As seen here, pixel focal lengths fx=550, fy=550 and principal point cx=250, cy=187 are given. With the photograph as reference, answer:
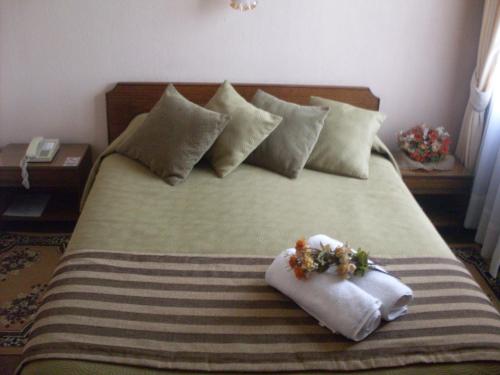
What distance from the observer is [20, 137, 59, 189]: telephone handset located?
315 cm

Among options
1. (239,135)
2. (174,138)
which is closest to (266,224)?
(239,135)

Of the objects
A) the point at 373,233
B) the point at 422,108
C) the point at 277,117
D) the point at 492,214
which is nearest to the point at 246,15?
the point at 277,117

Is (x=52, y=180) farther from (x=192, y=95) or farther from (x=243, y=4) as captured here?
(x=243, y=4)

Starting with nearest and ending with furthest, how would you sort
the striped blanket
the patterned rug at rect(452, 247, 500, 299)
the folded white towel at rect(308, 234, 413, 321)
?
the striped blanket → the folded white towel at rect(308, 234, 413, 321) → the patterned rug at rect(452, 247, 500, 299)

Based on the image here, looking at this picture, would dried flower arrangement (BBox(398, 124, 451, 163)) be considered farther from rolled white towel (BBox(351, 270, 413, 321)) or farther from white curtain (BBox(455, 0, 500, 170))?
rolled white towel (BBox(351, 270, 413, 321))

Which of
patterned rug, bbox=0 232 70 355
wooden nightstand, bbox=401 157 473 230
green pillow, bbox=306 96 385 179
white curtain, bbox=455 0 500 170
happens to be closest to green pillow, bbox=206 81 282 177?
green pillow, bbox=306 96 385 179

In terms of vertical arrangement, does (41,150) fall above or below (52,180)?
above

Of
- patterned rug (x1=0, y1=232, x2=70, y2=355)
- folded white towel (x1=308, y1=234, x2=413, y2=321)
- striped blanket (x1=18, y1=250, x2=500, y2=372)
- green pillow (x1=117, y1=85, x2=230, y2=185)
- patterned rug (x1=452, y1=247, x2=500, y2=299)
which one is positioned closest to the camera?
striped blanket (x1=18, y1=250, x2=500, y2=372)

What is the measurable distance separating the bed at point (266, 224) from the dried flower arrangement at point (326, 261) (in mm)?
263

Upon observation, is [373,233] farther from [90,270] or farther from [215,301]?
[90,270]

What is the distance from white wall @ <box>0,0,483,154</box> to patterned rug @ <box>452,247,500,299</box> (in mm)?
1020

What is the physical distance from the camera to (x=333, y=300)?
74.4 inches

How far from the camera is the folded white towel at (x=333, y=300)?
6.04ft

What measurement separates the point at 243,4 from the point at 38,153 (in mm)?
1482
